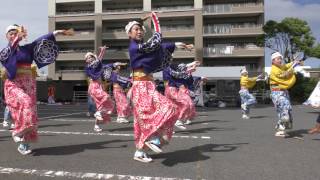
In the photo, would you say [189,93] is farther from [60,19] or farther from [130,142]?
[60,19]

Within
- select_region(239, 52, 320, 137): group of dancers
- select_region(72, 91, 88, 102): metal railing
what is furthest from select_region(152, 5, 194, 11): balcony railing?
select_region(239, 52, 320, 137): group of dancers

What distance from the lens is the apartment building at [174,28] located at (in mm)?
47312

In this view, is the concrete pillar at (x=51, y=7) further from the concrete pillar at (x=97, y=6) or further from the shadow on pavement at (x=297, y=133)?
the shadow on pavement at (x=297, y=133)

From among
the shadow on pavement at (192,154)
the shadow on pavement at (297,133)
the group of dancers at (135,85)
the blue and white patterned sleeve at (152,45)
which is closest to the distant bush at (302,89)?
the shadow on pavement at (297,133)

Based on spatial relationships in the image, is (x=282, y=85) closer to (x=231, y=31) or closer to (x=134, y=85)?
(x=134, y=85)

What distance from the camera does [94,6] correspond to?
171 ft

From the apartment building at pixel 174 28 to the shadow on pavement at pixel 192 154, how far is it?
37679mm

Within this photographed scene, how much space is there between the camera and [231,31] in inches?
Result: 1859

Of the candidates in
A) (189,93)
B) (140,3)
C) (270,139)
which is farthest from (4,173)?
(140,3)

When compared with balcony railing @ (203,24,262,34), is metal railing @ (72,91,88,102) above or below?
below

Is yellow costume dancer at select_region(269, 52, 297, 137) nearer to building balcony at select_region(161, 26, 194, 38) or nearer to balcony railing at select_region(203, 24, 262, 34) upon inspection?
balcony railing at select_region(203, 24, 262, 34)

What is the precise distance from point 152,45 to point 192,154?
191 centimetres

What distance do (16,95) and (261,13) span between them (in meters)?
42.6

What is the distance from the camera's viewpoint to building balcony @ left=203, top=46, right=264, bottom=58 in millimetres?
46491
